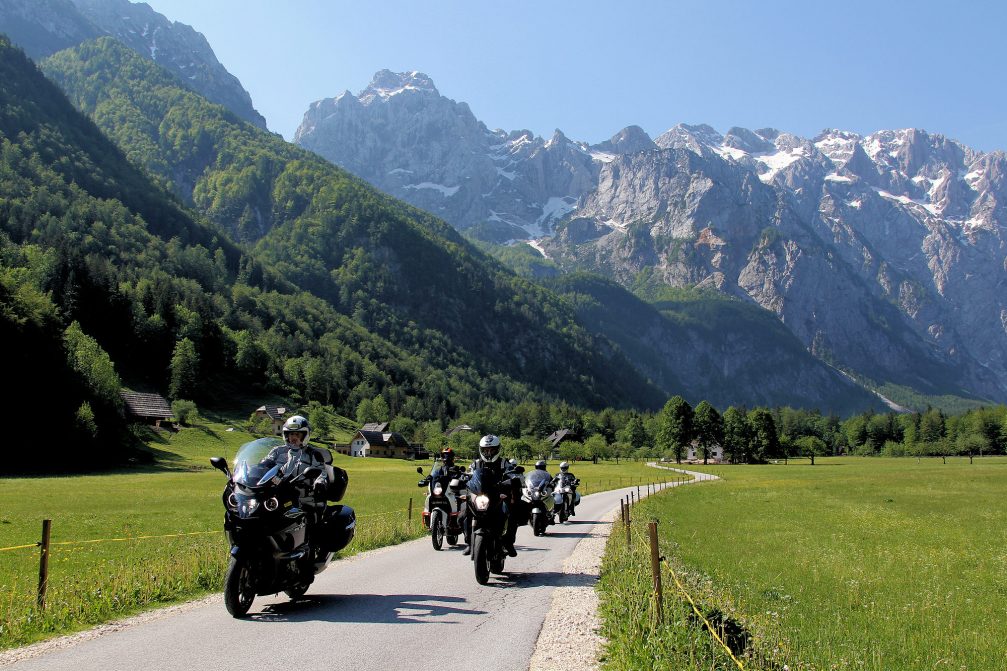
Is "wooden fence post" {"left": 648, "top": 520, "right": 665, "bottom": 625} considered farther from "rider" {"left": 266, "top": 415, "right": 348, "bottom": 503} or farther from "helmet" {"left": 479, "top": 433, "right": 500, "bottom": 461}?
"helmet" {"left": 479, "top": 433, "right": 500, "bottom": 461}

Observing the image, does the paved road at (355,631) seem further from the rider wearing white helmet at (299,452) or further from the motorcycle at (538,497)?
the motorcycle at (538,497)

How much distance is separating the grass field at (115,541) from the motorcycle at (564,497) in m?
6.35

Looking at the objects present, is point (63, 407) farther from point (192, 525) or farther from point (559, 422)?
point (559, 422)

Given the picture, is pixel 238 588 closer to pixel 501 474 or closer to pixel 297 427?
pixel 297 427

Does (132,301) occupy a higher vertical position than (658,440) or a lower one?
higher

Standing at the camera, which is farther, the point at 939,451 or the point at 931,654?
the point at 939,451

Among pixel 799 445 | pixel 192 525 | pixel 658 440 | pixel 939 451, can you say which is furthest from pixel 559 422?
pixel 192 525

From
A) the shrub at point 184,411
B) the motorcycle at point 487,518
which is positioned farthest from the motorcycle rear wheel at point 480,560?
the shrub at point 184,411

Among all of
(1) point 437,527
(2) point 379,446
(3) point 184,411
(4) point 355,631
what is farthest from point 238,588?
(2) point 379,446

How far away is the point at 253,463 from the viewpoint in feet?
34.1

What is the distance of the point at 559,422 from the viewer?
19175 cm

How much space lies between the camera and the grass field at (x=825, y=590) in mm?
8914

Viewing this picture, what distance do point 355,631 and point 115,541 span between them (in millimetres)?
15190

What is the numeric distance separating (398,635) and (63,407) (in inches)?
2838
